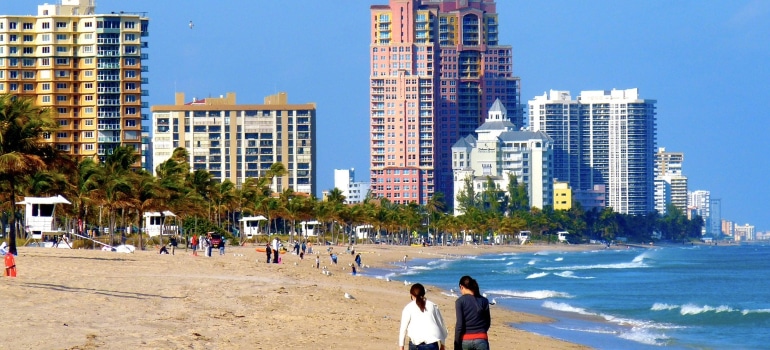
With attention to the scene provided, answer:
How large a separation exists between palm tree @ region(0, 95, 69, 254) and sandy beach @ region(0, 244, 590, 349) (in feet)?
10.8

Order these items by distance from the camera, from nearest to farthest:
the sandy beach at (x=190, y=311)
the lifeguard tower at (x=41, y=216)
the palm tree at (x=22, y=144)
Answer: the sandy beach at (x=190, y=311)
the palm tree at (x=22, y=144)
the lifeguard tower at (x=41, y=216)

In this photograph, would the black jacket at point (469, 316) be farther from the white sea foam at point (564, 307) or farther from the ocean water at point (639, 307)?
the white sea foam at point (564, 307)

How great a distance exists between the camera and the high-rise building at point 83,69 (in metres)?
131

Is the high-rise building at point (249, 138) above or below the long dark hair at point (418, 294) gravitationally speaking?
above

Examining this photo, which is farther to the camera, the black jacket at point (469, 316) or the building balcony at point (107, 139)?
the building balcony at point (107, 139)

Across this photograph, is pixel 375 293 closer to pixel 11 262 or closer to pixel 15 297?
pixel 11 262

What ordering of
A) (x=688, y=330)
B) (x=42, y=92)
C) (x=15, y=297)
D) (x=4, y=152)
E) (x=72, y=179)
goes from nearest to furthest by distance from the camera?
(x=15, y=297)
(x=688, y=330)
(x=4, y=152)
(x=72, y=179)
(x=42, y=92)

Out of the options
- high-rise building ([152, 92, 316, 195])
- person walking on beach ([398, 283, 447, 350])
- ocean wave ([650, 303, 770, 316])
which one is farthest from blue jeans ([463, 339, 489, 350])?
high-rise building ([152, 92, 316, 195])

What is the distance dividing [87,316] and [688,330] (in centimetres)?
2113

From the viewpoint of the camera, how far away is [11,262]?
1171 inches

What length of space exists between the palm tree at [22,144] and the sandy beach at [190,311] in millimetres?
3277

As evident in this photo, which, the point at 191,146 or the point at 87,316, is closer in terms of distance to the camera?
the point at 87,316

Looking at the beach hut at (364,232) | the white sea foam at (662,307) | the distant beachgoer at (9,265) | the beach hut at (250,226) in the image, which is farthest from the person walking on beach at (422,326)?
the beach hut at (364,232)

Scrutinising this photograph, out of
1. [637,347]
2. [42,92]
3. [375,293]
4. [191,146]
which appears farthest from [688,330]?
[191,146]
